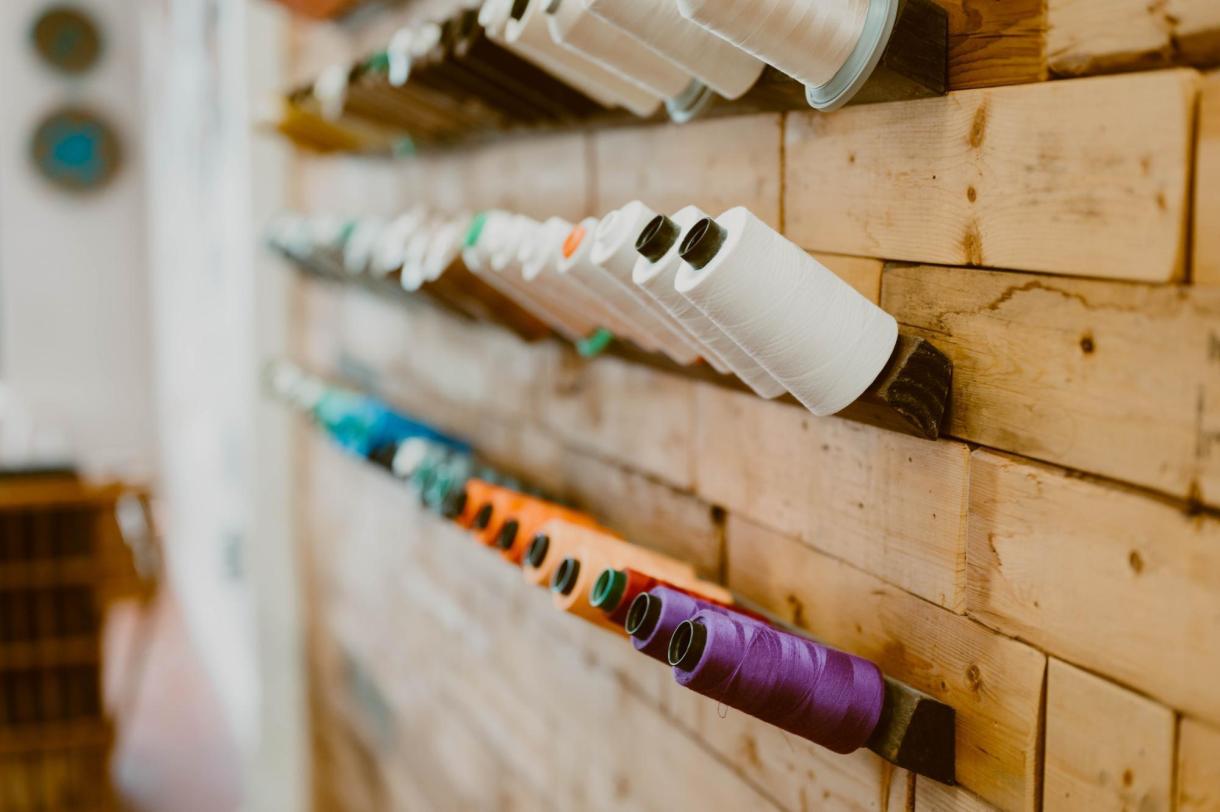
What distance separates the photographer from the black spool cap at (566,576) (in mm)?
965

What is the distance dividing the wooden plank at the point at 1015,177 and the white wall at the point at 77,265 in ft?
18.1

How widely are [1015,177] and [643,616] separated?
0.42 metres

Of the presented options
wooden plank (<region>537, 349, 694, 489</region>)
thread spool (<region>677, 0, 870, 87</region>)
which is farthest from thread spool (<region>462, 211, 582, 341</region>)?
thread spool (<region>677, 0, 870, 87</region>)

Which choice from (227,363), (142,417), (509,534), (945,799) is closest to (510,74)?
(509,534)

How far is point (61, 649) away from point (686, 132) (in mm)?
2612

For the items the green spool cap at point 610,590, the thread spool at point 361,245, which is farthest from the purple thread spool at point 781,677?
the thread spool at point 361,245

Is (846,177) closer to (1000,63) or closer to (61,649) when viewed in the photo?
(1000,63)

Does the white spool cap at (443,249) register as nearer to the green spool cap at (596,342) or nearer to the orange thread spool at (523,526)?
the green spool cap at (596,342)

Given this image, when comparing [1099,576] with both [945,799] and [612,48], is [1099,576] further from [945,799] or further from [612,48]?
[612,48]

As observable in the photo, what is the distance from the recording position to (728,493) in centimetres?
112

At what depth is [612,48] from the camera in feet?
3.10

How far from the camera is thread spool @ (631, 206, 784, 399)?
785mm

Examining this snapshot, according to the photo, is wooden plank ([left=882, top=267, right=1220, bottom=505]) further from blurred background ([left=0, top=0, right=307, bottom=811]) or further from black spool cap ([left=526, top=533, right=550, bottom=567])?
blurred background ([left=0, top=0, right=307, bottom=811])

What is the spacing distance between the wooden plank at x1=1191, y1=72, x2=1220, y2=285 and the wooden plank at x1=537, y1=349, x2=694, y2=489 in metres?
0.60
